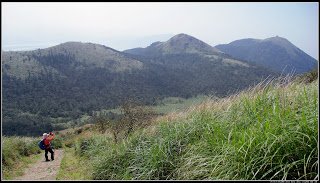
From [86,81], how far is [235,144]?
13177 centimetres

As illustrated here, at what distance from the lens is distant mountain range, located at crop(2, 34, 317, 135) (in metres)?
92.6

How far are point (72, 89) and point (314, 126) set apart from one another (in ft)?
398

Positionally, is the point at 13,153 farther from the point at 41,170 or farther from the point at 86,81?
the point at 86,81

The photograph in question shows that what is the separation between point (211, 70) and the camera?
162 meters

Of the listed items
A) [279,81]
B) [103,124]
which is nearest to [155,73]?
[103,124]

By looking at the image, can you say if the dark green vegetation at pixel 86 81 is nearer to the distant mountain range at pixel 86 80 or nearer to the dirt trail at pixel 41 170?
the distant mountain range at pixel 86 80

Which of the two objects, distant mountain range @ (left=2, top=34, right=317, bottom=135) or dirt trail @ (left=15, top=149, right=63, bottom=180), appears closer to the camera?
dirt trail @ (left=15, top=149, right=63, bottom=180)

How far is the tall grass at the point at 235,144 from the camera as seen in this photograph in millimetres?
4414

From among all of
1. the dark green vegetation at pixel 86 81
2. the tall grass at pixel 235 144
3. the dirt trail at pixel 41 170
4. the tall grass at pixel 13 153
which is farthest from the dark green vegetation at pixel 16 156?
the dark green vegetation at pixel 86 81

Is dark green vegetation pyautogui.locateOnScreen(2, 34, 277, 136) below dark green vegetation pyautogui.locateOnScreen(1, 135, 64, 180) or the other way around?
below

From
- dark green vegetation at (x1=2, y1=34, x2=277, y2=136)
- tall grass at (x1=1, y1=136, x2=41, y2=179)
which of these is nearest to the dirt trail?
tall grass at (x1=1, y1=136, x2=41, y2=179)

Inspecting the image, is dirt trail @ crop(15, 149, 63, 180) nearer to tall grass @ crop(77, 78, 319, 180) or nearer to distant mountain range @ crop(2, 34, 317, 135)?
tall grass @ crop(77, 78, 319, 180)

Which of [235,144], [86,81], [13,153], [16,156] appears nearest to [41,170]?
[13,153]

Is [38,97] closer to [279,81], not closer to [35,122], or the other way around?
[35,122]
